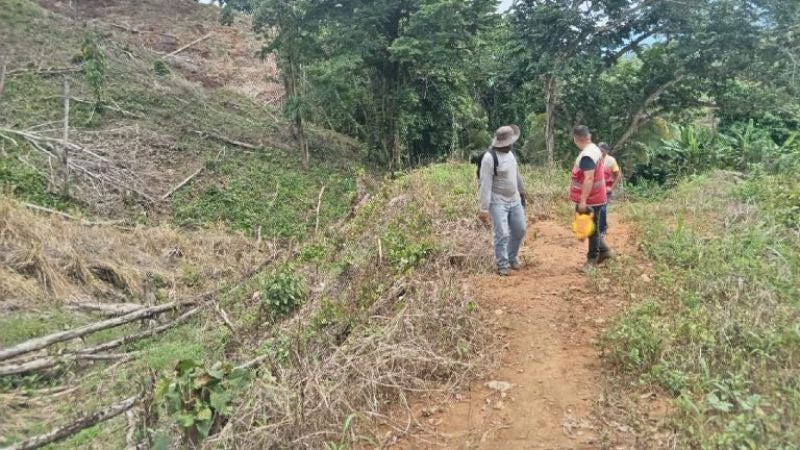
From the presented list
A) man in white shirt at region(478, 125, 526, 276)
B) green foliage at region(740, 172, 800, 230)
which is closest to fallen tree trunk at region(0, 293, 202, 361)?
man in white shirt at region(478, 125, 526, 276)

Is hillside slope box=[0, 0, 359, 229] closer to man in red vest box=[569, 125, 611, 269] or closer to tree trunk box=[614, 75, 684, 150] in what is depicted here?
tree trunk box=[614, 75, 684, 150]

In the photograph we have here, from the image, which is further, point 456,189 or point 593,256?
point 456,189

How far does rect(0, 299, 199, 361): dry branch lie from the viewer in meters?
→ 6.52

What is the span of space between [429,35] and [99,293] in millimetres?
7881

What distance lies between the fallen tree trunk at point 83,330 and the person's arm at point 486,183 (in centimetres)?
456

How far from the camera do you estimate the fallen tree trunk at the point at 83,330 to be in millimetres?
6516

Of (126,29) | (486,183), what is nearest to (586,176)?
(486,183)

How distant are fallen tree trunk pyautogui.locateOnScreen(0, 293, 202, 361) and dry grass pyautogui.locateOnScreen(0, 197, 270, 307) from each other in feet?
2.36

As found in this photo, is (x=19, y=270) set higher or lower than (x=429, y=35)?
lower

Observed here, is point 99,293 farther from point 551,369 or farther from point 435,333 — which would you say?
point 551,369

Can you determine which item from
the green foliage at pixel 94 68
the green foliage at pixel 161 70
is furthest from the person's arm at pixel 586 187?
the green foliage at pixel 161 70

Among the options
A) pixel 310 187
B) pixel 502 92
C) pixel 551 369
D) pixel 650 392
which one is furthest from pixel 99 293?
pixel 502 92

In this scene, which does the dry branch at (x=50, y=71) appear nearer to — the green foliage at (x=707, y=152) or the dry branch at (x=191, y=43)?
the dry branch at (x=191, y=43)

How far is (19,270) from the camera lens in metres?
8.75
